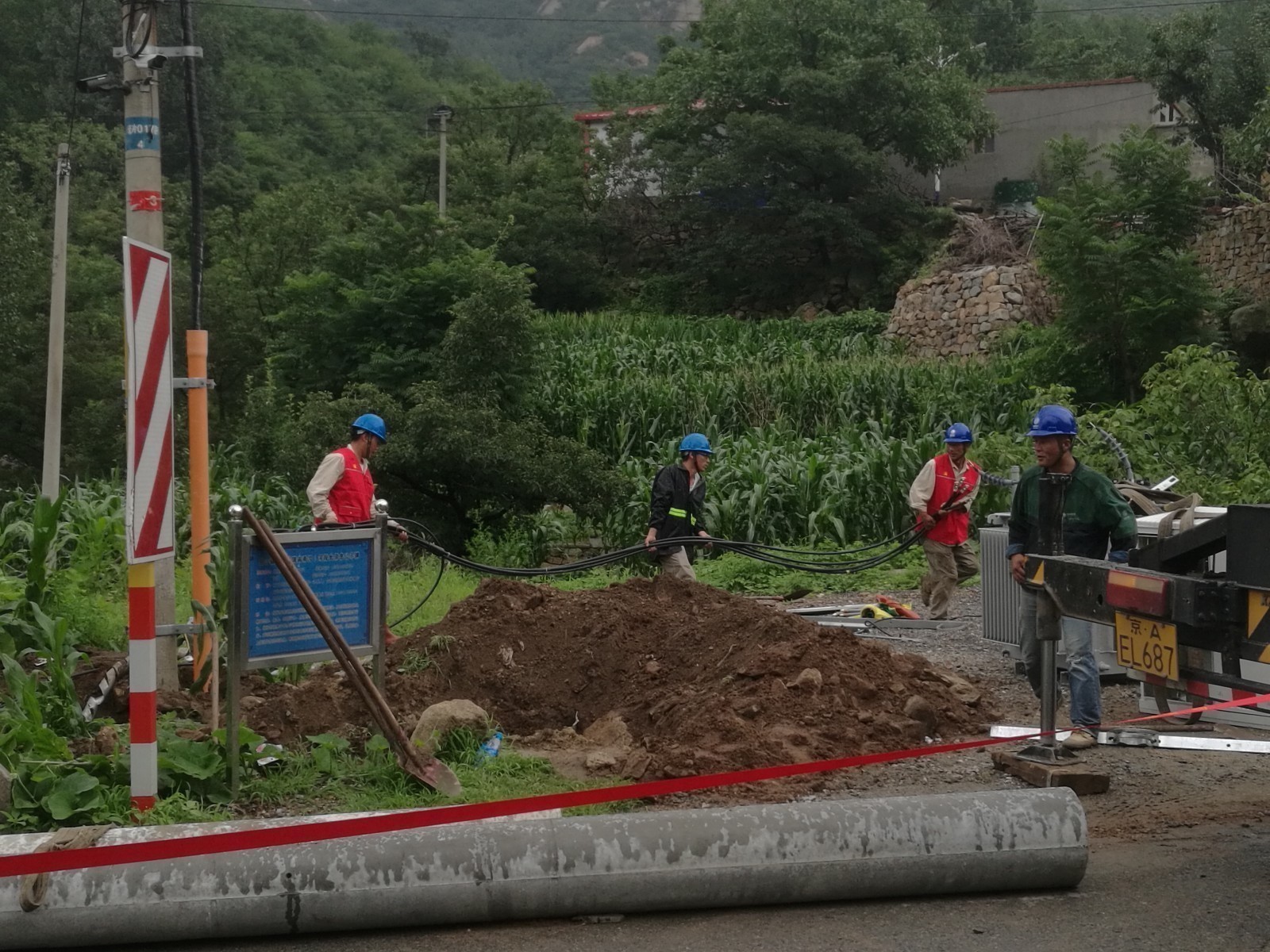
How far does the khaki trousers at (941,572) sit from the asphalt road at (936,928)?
6797 mm

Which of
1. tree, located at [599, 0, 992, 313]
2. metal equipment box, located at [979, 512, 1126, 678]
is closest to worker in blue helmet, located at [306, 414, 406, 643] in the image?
metal equipment box, located at [979, 512, 1126, 678]

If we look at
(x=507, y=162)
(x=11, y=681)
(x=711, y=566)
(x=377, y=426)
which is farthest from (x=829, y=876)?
(x=507, y=162)

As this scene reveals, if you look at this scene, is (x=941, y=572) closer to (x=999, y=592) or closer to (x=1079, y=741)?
(x=999, y=592)

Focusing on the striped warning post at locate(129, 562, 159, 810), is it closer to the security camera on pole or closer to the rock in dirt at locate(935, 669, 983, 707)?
the security camera on pole

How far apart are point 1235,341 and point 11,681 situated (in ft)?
79.9

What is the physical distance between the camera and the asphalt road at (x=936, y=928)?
505 cm

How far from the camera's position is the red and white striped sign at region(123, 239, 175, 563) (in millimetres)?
5883

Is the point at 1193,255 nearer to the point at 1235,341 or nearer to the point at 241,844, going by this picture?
the point at 1235,341

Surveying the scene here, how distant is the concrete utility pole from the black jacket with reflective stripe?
534 centimetres

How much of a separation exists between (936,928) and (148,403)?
12.2ft

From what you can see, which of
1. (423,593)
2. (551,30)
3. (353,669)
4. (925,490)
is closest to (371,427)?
(423,593)

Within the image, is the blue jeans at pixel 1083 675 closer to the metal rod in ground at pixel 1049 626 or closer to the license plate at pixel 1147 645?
the metal rod in ground at pixel 1049 626

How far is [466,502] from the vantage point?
19594 mm

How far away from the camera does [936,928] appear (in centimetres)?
523
